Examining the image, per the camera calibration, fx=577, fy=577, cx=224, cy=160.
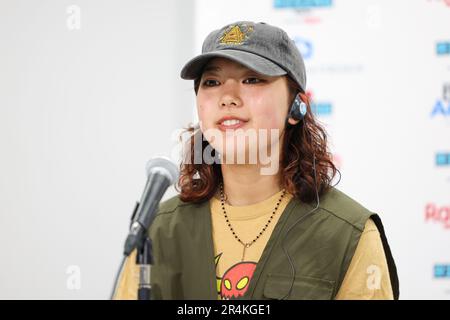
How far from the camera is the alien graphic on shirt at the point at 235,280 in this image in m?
1.15

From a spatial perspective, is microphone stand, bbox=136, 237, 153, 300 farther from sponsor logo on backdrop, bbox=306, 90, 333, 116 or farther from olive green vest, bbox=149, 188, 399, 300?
sponsor logo on backdrop, bbox=306, 90, 333, 116

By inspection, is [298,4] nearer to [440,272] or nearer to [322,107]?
[322,107]

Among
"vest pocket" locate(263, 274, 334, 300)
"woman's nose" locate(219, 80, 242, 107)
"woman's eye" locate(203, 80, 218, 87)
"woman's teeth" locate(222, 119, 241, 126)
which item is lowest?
"vest pocket" locate(263, 274, 334, 300)

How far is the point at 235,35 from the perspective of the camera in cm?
120

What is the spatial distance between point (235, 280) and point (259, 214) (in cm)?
15

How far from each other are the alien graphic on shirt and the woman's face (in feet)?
0.76

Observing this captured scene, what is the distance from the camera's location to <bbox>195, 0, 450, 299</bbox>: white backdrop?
2.13 meters

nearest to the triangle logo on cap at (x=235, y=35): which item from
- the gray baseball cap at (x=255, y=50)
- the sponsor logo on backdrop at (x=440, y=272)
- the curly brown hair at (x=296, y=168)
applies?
the gray baseball cap at (x=255, y=50)

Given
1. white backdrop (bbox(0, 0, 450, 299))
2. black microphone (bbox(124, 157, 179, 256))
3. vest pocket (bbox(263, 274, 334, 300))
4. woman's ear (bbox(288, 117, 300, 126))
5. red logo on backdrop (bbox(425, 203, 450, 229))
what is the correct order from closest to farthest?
black microphone (bbox(124, 157, 179, 256)) → vest pocket (bbox(263, 274, 334, 300)) → woman's ear (bbox(288, 117, 300, 126)) → red logo on backdrop (bbox(425, 203, 450, 229)) → white backdrop (bbox(0, 0, 450, 299))

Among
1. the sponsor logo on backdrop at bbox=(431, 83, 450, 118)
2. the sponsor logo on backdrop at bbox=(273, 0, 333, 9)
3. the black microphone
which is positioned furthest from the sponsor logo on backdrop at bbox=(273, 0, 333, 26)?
the black microphone

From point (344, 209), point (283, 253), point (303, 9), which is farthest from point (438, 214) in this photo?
point (283, 253)

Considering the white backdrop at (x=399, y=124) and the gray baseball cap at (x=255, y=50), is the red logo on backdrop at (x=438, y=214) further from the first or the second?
the gray baseball cap at (x=255, y=50)
